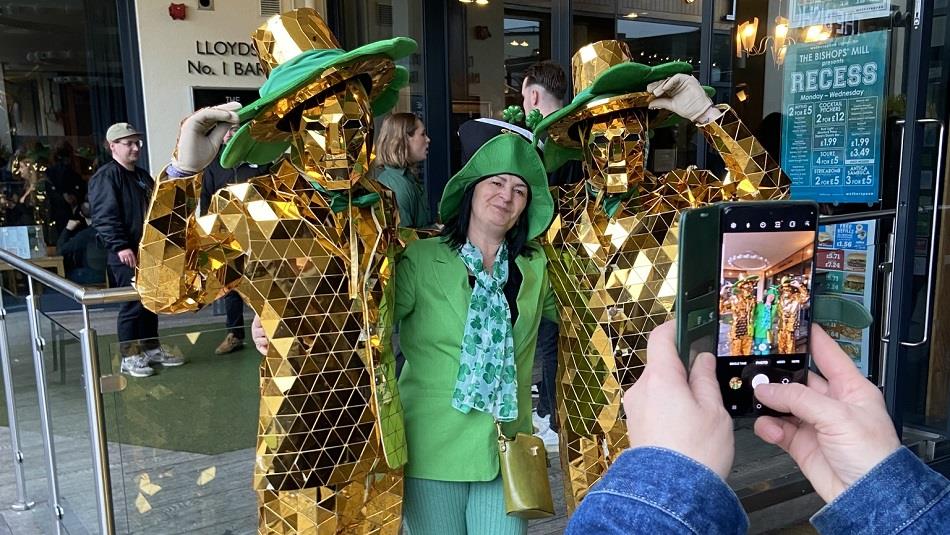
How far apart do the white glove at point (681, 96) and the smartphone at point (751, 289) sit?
987 mm

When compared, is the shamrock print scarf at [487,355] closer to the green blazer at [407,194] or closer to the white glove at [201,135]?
the white glove at [201,135]

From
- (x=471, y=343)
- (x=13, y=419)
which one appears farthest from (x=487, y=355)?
(x=13, y=419)

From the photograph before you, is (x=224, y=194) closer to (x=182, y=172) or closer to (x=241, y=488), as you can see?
(x=182, y=172)

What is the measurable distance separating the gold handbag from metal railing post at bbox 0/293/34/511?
2.72 m

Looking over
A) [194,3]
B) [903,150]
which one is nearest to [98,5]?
[194,3]

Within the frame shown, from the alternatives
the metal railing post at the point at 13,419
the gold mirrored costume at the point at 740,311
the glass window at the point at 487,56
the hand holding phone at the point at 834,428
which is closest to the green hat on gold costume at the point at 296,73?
the gold mirrored costume at the point at 740,311

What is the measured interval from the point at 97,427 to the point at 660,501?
81.5 inches

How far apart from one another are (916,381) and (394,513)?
3.01 meters

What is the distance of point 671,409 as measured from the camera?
662 mm

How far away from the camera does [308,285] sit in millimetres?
1639

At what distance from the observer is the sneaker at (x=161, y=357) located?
6.91 feet

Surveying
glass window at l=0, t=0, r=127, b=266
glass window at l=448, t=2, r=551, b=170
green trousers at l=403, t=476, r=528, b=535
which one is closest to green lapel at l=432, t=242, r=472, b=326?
green trousers at l=403, t=476, r=528, b=535

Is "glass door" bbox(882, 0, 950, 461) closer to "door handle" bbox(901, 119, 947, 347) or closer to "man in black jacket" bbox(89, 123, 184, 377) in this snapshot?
"door handle" bbox(901, 119, 947, 347)

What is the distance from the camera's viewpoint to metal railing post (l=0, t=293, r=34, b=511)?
11.1ft
